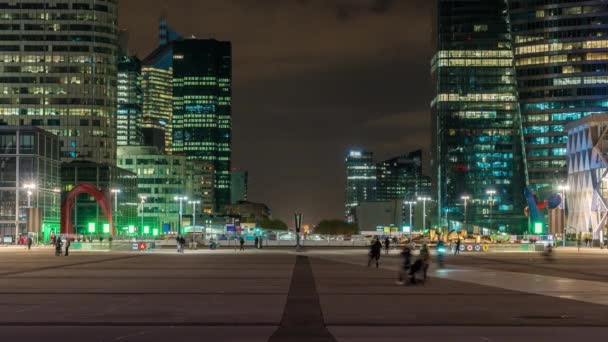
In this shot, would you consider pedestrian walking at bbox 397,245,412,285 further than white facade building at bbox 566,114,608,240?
No

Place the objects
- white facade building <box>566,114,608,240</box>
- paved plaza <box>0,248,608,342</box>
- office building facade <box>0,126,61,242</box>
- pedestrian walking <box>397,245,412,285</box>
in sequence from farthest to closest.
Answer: white facade building <box>566,114,608,240</box> < office building facade <box>0,126,61,242</box> < pedestrian walking <box>397,245,412,285</box> < paved plaza <box>0,248,608,342</box>

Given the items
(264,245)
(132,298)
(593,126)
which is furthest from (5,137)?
(132,298)

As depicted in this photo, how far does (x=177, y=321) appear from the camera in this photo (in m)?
25.2

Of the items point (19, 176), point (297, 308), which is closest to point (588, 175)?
point (19, 176)

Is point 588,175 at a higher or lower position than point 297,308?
higher

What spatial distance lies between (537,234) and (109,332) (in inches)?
5048

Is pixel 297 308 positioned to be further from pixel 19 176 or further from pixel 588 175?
pixel 588 175

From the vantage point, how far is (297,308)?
96.4 feet

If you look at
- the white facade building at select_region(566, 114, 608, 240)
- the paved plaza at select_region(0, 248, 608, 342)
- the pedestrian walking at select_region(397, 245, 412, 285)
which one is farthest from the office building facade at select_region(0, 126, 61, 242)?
the pedestrian walking at select_region(397, 245, 412, 285)

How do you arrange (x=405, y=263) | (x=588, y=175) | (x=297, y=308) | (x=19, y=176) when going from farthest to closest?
(x=588, y=175) < (x=19, y=176) < (x=405, y=263) < (x=297, y=308)

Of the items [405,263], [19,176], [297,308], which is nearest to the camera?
[297,308]

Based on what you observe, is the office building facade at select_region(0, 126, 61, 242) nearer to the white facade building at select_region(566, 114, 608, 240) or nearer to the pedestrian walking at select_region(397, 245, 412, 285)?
the white facade building at select_region(566, 114, 608, 240)

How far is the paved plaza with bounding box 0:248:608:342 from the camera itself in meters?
22.6

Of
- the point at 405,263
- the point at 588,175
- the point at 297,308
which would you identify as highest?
the point at 588,175
